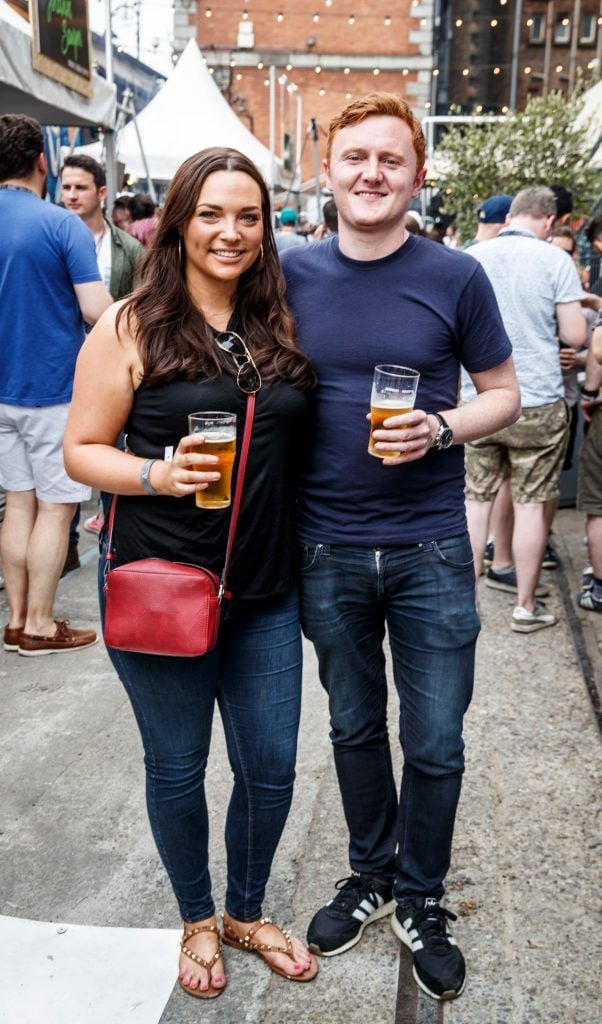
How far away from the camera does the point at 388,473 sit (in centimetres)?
224

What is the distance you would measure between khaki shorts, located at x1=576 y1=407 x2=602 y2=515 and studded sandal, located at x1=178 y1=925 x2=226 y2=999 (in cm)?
315

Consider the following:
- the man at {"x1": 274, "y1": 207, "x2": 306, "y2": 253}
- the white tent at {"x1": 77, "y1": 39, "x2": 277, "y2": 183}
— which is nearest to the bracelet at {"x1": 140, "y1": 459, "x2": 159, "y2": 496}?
the man at {"x1": 274, "y1": 207, "x2": 306, "y2": 253}

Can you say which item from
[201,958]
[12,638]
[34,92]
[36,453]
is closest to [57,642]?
[12,638]

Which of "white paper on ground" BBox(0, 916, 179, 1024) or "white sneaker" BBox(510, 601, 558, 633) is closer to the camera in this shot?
"white paper on ground" BBox(0, 916, 179, 1024)

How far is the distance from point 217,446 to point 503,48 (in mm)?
40558

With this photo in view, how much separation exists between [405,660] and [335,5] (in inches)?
1455

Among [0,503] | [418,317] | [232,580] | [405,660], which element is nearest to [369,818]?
[405,660]

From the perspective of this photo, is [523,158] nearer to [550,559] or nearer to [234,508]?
[550,559]

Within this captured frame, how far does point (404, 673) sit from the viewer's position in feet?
7.91

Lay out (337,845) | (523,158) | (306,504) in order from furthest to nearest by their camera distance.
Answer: (523,158) < (337,845) < (306,504)

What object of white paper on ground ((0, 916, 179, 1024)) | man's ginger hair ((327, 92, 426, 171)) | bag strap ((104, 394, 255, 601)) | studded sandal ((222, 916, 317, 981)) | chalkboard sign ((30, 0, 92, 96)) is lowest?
white paper on ground ((0, 916, 179, 1024))

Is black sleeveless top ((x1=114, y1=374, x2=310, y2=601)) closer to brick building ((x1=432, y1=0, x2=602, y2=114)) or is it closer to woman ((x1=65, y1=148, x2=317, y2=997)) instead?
woman ((x1=65, y1=148, x2=317, y2=997))

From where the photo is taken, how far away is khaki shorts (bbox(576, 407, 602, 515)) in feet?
16.0

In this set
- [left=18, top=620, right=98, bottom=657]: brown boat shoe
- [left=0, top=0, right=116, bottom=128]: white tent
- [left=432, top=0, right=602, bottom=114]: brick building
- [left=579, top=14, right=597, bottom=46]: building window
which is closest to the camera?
[left=18, top=620, right=98, bottom=657]: brown boat shoe
